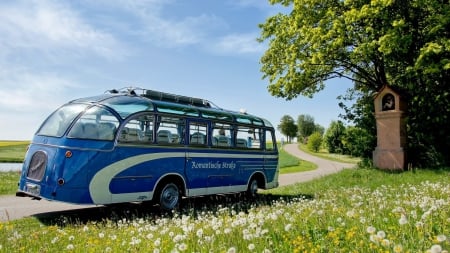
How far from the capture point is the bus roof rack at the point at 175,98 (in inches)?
415

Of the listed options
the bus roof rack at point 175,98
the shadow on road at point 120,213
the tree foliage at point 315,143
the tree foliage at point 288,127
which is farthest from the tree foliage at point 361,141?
the tree foliage at point 288,127

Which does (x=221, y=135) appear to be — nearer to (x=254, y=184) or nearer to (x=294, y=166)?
(x=254, y=184)

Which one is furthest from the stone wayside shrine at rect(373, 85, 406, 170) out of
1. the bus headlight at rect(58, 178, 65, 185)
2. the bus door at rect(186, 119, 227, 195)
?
the bus headlight at rect(58, 178, 65, 185)

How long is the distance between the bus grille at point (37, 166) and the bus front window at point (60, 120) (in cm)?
55

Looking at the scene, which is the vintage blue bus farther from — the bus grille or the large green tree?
the large green tree

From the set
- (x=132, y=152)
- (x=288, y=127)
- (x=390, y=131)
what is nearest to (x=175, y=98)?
(x=132, y=152)

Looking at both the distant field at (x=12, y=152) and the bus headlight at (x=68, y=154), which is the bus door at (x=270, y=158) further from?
the distant field at (x=12, y=152)

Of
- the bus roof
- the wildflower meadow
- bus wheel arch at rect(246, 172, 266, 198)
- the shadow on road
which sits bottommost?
the shadow on road

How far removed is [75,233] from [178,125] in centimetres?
479

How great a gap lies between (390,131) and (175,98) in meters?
13.2

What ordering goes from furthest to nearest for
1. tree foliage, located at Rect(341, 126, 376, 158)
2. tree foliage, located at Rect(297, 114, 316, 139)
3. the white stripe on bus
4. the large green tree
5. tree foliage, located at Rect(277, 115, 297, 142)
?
tree foliage, located at Rect(297, 114, 316, 139) < tree foliage, located at Rect(277, 115, 297, 142) < tree foliage, located at Rect(341, 126, 376, 158) < the large green tree < the white stripe on bus

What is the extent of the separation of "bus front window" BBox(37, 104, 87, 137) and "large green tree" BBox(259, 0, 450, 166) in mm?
14237

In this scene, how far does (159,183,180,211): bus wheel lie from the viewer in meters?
10.0

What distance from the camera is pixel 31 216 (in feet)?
30.6
